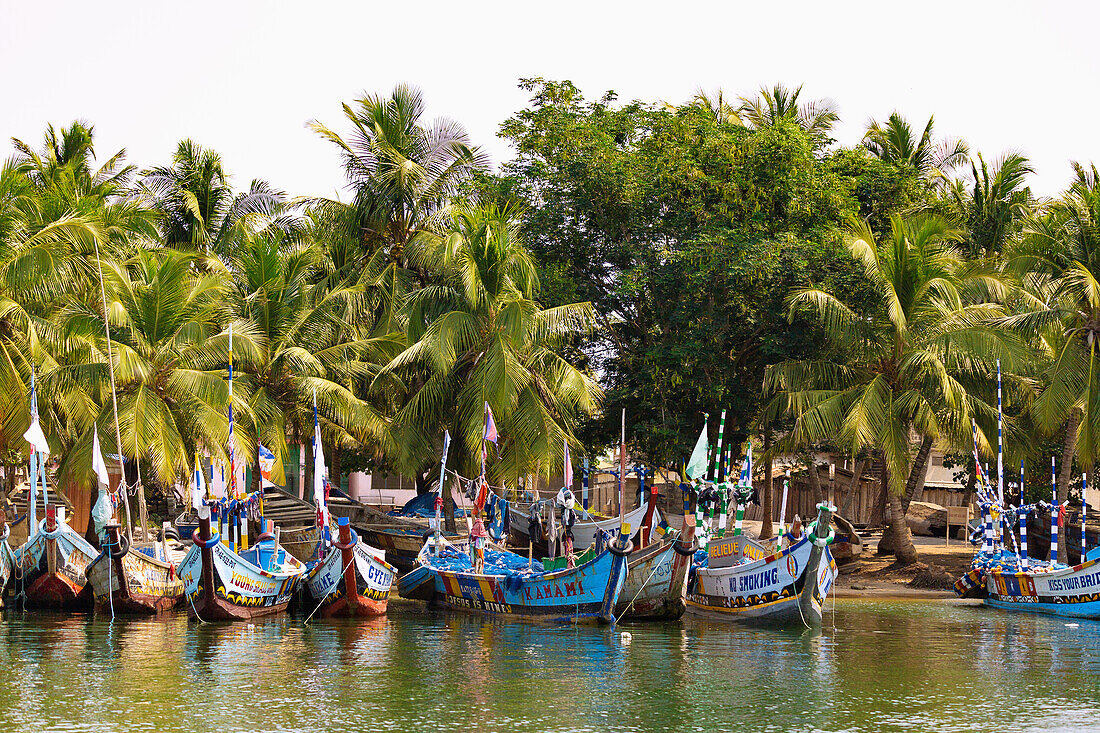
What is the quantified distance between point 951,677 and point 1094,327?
1663 centimetres

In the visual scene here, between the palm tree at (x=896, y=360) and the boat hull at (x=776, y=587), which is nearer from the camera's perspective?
the boat hull at (x=776, y=587)

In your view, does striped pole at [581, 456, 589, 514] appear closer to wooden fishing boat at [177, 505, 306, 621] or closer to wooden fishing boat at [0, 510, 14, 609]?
wooden fishing boat at [177, 505, 306, 621]

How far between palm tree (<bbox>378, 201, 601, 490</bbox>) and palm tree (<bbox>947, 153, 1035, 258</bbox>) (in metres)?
13.8

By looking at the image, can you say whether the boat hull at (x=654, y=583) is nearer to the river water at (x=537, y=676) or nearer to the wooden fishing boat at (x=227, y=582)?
the river water at (x=537, y=676)

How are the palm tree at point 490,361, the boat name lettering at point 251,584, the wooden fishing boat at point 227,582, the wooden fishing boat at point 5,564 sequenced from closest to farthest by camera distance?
1. the wooden fishing boat at point 227,582
2. the boat name lettering at point 251,584
3. the wooden fishing boat at point 5,564
4. the palm tree at point 490,361

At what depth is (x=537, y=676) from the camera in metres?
17.2

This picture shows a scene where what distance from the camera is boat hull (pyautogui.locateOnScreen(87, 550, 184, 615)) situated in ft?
80.2

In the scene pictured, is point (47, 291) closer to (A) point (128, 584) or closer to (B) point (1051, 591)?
(A) point (128, 584)

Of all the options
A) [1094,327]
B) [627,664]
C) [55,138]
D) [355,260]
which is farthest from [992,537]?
[55,138]

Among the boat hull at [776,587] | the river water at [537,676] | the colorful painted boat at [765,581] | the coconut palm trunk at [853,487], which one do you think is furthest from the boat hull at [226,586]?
the coconut palm trunk at [853,487]

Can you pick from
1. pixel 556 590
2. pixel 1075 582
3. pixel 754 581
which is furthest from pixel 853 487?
pixel 556 590

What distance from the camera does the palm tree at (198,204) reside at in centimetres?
4456

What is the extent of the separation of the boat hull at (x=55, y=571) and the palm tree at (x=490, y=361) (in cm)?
1089

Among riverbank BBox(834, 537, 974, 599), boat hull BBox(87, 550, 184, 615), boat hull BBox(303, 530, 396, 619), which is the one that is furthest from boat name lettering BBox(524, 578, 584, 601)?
riverbank BBox(834, 537, 974, 599)
